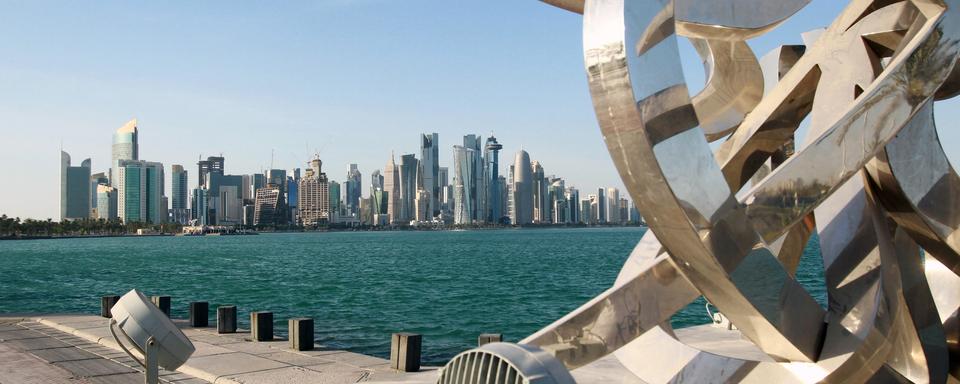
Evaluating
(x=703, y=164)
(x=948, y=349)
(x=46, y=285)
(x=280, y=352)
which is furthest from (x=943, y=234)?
(x=46, y=285)

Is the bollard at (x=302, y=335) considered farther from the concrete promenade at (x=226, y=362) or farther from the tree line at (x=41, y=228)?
the tree line at (x=41, y=228)

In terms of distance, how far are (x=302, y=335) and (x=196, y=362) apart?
214 centimetres

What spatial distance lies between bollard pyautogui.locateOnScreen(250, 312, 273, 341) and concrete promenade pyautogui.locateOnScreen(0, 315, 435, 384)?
196mm

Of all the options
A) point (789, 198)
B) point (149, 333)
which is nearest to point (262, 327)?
point (149, 333)

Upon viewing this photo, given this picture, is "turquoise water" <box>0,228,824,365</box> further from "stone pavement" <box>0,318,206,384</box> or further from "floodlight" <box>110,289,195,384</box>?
"floodlight" <box>110,289,195,384</box>

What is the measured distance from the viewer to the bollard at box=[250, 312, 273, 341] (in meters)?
15.6

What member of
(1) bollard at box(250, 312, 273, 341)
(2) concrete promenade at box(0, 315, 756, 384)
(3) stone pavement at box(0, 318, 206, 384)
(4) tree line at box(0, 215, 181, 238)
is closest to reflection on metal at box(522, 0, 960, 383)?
(2) concrete promenade at box(0, 315, 756, 384)

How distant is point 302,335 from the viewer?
46.6 feet

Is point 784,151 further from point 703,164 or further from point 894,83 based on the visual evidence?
point 703,164

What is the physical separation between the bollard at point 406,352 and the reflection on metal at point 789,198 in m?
4.23

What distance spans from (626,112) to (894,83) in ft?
7.71

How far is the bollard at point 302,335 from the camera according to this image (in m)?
14.2

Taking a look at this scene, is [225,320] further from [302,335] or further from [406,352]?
[406,352]

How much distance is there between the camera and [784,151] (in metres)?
9.14
